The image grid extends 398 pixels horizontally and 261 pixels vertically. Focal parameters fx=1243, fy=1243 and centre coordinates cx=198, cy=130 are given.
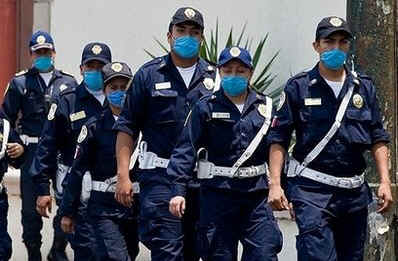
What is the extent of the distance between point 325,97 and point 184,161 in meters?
0.98

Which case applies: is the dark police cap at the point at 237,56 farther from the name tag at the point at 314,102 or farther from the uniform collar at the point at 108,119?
the uniform collar at the point at 108,119

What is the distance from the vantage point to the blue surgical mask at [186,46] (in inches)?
325

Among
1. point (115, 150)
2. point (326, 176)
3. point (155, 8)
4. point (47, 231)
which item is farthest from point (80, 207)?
point (155, 8)

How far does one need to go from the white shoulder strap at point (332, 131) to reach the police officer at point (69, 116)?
2.04 meters

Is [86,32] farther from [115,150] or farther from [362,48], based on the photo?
[362,48]

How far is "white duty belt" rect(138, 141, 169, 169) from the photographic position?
8.23m

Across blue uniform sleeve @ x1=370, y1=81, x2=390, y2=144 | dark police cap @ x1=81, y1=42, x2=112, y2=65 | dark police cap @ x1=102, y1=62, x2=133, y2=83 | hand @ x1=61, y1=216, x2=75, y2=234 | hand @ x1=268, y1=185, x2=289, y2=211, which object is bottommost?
hand @ x1=61, y1=216, x2=75, y2=234

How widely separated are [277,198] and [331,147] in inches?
19.3

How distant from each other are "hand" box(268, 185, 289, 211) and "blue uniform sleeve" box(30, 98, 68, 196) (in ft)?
7.88

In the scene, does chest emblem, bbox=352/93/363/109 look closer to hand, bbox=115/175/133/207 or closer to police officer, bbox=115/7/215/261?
police officer, bbox=115/7/215/261

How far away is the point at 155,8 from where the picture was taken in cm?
1278

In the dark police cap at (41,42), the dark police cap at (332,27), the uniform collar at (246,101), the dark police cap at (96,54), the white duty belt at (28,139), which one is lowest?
the white duty belt at (28,139)

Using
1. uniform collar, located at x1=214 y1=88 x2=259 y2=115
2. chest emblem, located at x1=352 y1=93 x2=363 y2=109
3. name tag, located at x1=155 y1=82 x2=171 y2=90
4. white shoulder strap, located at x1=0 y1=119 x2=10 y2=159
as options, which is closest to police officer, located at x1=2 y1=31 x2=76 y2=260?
white shoulder strap, located at x1=0 y1=119 x2=10 y2=159

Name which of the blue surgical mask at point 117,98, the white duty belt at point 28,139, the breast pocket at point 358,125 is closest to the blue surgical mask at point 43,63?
the white duty belt at point 28,139
